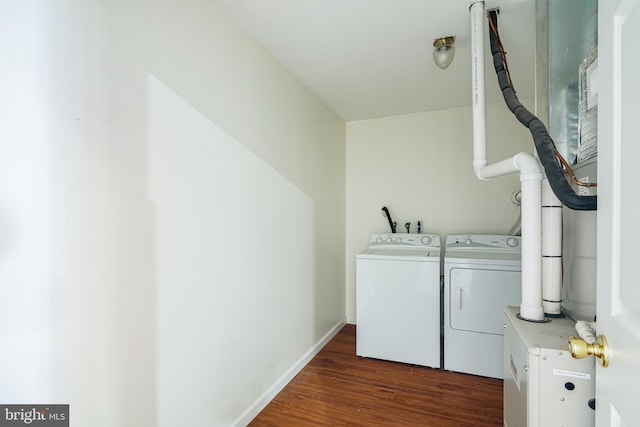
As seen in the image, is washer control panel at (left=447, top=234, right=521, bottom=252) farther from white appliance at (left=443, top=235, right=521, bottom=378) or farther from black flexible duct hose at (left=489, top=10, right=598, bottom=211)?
black flexible duct hose at (left=489, top=10, right=598, bottom=211)

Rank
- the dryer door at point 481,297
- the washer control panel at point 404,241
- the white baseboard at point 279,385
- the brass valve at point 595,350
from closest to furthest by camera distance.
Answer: the brass valve at point 595,350 → the white baseboard at point 279,385 → the dryer door at point 481,297 → the washer control panel at point 404,241

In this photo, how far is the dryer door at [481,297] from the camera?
7.38 ft

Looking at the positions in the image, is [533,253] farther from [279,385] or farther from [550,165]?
[279,385]

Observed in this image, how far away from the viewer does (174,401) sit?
4.26ft

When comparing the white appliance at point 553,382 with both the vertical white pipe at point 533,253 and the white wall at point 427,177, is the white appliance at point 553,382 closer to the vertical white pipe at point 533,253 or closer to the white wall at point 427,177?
the vertical white pipe at point 533,253

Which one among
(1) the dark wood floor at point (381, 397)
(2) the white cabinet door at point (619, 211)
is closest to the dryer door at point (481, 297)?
(1) the dark wood floor at point (381, 397)

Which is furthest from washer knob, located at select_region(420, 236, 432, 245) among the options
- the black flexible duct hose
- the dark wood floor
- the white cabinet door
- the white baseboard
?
the white cabinet door

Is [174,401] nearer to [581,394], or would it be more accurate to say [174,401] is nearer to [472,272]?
[581,394]

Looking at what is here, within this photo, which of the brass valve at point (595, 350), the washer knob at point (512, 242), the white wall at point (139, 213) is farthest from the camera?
the washer knob at point (512, 242)

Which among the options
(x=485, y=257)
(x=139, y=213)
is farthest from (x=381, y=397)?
(x=139, y=213)

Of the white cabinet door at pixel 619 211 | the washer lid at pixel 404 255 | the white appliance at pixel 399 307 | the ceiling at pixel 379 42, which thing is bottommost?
the white appliance at pixel 399 307

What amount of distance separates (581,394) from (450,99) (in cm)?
249

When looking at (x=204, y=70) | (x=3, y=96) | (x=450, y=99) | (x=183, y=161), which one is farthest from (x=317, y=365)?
(x=450, y=99)

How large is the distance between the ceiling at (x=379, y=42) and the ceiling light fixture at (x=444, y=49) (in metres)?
0.03
